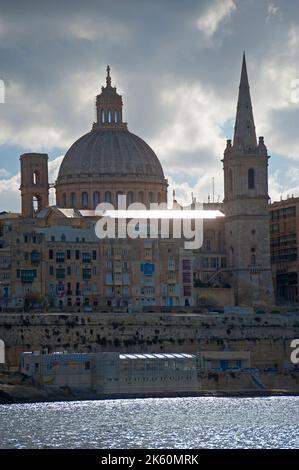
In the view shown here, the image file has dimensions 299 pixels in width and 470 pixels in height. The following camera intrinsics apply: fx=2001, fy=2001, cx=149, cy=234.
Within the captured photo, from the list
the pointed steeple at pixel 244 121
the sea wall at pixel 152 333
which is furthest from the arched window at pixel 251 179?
the sea wall at pixel 152 333

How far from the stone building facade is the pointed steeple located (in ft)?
0.23

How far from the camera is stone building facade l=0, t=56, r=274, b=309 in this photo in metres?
128

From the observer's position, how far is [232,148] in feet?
459

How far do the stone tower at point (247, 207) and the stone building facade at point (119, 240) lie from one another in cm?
7

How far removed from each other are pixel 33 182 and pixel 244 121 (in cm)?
1639

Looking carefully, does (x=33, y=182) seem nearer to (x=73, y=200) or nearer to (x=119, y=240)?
(x=73, y=200)

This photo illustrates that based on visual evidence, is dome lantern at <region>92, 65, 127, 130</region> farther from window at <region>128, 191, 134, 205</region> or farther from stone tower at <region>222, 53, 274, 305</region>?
stone tower at <region>222, 53, 274, 305</region>

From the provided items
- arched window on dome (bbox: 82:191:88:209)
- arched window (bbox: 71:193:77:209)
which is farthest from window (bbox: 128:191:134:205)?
arched window (bbox: 71:193:77:209)

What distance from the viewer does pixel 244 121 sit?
456ft

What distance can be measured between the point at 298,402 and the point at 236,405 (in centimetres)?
451

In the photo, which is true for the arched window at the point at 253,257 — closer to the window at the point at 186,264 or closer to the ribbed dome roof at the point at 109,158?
the window at the point at 186,264

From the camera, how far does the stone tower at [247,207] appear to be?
5423 inches
